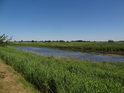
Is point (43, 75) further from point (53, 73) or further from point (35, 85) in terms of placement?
point (35, 85)

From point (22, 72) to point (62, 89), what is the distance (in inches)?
201

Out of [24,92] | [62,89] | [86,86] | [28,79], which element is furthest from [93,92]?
[28,79]

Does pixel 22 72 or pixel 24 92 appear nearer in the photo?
pixel 24 92

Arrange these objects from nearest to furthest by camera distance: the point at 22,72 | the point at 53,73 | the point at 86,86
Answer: the point at 86,86 < the point at 53,73 < the point at 22,72

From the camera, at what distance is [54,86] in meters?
6.93

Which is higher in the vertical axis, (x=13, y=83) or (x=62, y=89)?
(x=62, y=89)

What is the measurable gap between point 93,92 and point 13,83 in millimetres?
5677

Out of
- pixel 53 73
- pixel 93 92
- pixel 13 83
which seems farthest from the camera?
pixel 13 83

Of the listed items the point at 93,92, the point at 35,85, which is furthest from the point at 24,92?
the point at 93,92

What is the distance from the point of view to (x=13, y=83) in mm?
9078

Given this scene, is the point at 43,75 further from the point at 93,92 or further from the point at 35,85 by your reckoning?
the point at 93,92

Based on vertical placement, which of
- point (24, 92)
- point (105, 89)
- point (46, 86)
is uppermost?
point (105, 89)

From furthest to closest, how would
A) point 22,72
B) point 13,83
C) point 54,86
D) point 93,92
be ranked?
point 22,72 < point 13,83 < point 54,86 < point 93,92

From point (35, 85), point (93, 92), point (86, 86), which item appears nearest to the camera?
point (93, 92)
